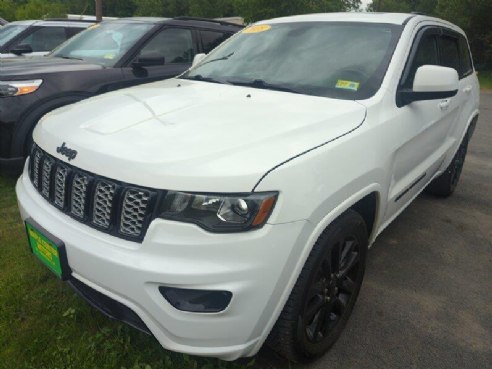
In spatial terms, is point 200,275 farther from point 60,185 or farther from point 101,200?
point 60,185

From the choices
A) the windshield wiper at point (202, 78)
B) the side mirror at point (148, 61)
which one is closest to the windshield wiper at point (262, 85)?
the windshield wiper at point (202, 78)

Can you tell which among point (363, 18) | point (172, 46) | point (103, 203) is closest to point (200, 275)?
point (103, 203)

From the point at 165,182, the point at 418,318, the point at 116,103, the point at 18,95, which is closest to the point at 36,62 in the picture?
the point at 18,95

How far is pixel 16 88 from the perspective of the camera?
396cm

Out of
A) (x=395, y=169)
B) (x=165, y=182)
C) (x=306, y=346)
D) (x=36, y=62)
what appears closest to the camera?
(x=165, y=182)

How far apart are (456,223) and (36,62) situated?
4437 millimetres

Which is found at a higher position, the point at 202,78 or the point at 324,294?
the point at 202,78

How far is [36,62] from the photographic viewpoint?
4.54 metres

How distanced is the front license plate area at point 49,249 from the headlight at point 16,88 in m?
2.32

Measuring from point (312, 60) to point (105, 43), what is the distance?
127 inches

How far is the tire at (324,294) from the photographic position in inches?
72.2

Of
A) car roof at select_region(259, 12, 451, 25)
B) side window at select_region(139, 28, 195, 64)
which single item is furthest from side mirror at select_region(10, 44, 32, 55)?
car roof at select_region(259, 12, 451, 25)

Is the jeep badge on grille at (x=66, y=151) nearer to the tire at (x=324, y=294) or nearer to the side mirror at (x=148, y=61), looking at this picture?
the tire at (x=324, y=294)

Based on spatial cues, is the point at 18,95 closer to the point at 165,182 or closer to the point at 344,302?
the point at 165,182
